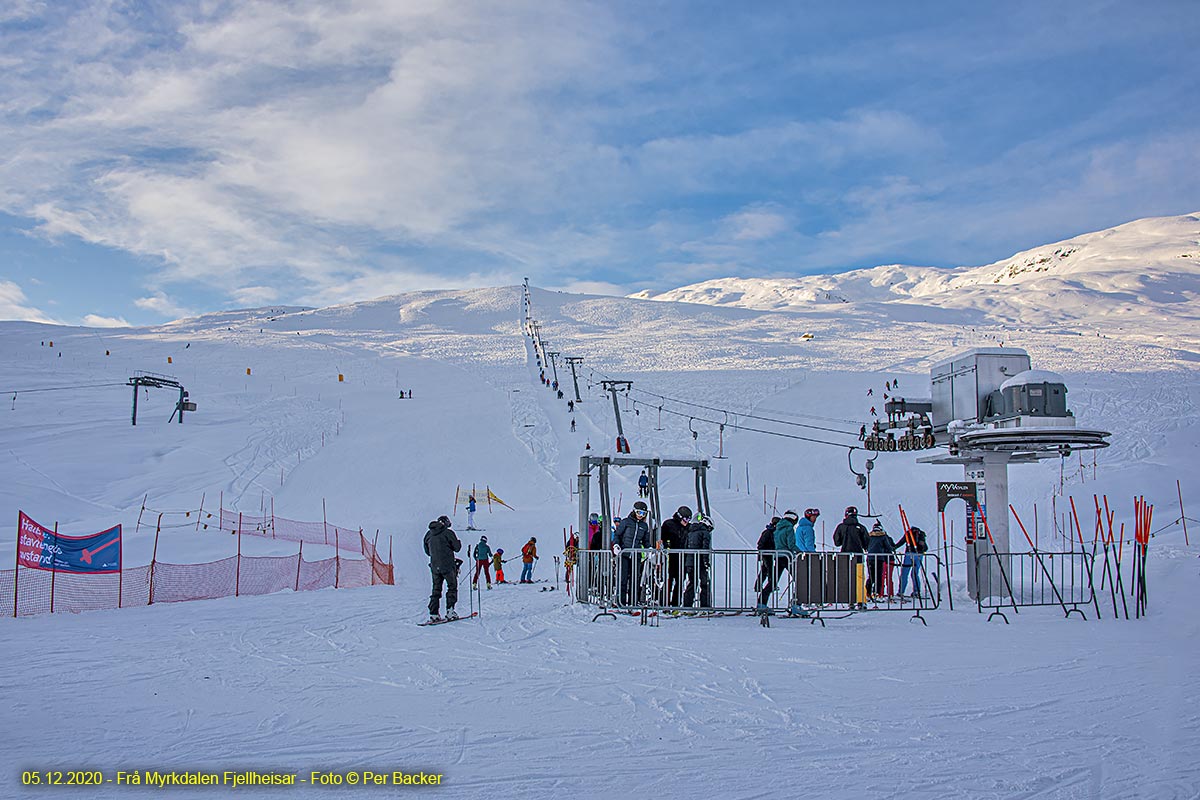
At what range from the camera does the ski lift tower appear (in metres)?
13.2

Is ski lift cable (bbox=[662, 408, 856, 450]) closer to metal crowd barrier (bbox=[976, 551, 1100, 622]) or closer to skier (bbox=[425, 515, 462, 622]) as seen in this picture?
metal crowd barrier (bbox=[976, 551, 1100, 622])

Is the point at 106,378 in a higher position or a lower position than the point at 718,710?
higher

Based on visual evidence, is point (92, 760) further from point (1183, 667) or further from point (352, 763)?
point (1183, 667)

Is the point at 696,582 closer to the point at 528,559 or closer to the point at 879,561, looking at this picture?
the point at 879,561

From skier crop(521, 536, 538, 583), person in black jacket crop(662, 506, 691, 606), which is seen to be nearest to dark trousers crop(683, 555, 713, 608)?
person in black jacket crop(662, 506, 691, 606)

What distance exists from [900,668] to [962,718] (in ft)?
6.07

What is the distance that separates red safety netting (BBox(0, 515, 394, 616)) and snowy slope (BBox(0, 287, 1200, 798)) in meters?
1.23

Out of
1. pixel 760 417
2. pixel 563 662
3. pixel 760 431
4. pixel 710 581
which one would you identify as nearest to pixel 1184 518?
pixel 710 581

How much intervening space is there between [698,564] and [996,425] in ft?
18.1

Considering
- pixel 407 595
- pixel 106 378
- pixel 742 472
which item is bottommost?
pixel 407 595

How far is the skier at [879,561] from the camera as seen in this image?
12219 millimetres

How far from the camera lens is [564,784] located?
470cm

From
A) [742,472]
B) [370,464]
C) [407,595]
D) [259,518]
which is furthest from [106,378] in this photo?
[407,595]

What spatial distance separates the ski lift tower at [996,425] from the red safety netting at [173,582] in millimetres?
11769
